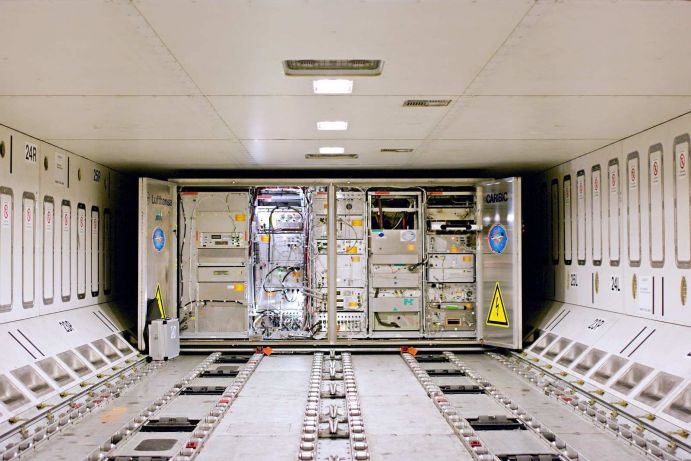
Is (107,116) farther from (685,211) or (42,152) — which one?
(685,211)

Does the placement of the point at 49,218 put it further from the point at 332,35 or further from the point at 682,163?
the point at 682,163

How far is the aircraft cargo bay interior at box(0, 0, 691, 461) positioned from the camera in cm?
389

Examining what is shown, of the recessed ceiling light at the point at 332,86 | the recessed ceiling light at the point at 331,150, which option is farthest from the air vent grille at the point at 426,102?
the recessed ceiling light at the point at 331,150

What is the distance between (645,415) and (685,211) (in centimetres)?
209

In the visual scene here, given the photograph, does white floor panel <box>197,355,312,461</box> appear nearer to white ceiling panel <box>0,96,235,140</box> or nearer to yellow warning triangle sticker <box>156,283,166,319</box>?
yellow warning triangle sticker <box>156,283,166,319</box>

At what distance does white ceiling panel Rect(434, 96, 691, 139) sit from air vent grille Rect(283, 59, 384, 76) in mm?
1220

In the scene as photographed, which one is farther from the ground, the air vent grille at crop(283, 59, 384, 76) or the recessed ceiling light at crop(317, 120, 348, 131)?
the air vent grille at crop(283, 59, 384, 76)

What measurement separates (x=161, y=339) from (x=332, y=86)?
548 centimetres

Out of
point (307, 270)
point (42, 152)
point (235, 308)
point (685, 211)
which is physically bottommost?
point (235, 308)

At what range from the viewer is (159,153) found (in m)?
8.27

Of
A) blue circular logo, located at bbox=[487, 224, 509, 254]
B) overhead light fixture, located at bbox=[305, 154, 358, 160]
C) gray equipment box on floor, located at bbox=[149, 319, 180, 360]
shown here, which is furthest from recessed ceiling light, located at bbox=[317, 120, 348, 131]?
gray equipment box on floor, located at bbox=[149, 319, 180, 360]

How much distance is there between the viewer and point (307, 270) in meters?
9.93

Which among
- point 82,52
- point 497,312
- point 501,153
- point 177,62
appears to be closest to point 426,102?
point 177,62

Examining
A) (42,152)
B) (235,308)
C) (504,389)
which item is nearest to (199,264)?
(235,308)
